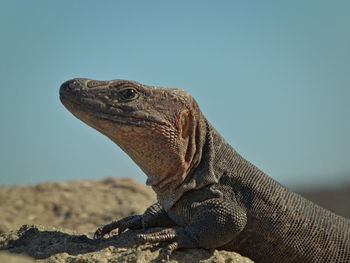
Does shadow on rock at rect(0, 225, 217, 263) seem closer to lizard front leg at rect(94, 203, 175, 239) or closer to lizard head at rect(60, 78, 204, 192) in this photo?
lizard front leg at rect(94, 203, 175, 239)

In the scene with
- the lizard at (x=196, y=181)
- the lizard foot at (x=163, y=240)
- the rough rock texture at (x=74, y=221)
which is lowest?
the rough rock texture at (x=74, y=221)

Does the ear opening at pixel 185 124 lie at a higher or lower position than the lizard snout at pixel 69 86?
lower

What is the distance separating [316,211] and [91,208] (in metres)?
6.40

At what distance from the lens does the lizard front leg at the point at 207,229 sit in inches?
222

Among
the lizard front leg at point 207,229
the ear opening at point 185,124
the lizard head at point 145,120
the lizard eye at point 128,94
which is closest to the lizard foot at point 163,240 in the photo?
the lizard front leg at point 207,229

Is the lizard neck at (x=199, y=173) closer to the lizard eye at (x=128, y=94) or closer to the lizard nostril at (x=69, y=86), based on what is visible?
the lizard eye at (x=128, y=94)

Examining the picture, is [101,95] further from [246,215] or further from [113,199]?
[113,199]

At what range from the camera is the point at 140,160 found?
245 inches

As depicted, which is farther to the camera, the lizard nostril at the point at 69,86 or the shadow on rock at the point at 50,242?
the lizard nostril at the point at 69,86

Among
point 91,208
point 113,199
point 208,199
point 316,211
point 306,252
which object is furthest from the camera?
point 113,199

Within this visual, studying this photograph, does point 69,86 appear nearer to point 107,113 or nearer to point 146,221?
point 107,113

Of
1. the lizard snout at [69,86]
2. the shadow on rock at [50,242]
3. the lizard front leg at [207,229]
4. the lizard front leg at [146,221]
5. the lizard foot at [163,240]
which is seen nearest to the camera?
the lizard foot at [163,240]

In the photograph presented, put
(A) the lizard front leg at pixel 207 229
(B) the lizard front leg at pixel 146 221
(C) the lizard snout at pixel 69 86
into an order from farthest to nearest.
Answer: (B) the lizard front leg at pixel 146 221
(C) the lizard snout at pixel 69 86
(A) the lizard front leg at pixel 207 229

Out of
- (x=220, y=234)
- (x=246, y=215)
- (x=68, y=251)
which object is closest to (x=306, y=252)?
(x=246, y=215)
